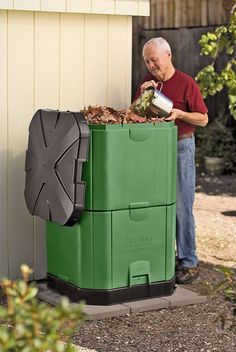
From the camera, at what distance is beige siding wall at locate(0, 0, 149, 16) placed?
21.1 ft

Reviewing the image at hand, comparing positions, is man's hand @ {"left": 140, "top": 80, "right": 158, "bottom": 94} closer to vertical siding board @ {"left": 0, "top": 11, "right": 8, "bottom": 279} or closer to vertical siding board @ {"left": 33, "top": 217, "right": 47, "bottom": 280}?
vertical siding board @ {"left": 0, "top": 11, "right": 8, "bottom": 279}

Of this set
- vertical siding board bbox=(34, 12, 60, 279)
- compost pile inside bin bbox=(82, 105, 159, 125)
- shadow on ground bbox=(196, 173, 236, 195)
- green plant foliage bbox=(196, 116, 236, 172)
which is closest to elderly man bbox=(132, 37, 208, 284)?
compost pile inside bin bbox=(82, 105, 159, 125)

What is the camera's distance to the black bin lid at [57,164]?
19.5ft

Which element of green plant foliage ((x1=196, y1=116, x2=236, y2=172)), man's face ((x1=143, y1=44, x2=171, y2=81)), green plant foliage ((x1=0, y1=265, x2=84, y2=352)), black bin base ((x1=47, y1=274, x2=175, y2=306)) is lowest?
black bin base ((x1=47, y1=274, x2=175, y2=306))

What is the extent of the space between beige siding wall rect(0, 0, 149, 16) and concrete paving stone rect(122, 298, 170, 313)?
2.04 metres

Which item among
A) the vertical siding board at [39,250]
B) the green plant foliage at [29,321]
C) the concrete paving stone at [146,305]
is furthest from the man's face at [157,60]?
the green plant foliage at [29,321]

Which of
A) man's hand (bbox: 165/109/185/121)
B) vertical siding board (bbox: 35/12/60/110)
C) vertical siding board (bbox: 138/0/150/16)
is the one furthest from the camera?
vertical siding board (bbox: 138/0/150/16)

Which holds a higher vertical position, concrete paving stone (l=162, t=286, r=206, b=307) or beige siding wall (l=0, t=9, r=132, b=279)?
beige siding wall (l=0, t=9, r=132, b=279)

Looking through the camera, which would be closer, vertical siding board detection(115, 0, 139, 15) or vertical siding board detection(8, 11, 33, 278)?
vertical siding board detection(8, 11, 33, 278)

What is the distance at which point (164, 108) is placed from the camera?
641 centimetres

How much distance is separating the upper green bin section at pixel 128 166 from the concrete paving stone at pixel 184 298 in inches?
26.5

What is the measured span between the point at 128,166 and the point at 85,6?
131 cm

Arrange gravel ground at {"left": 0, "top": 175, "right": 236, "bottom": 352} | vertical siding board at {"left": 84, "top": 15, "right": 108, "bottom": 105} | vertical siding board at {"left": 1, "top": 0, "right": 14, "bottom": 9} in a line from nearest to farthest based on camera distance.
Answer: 1. gravel ground at {"left": 0, "top": 175, "right": 236, "bottom": 352}
2. vertical siding board at {"left": 1, "top": 0, "right": 14, "bottom": 9}
3. vertical siding board at {"left": 84, "top": 15, "right": 108, "bottom": 105}

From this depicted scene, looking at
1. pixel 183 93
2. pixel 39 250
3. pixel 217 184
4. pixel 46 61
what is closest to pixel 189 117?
pixel 183 93
